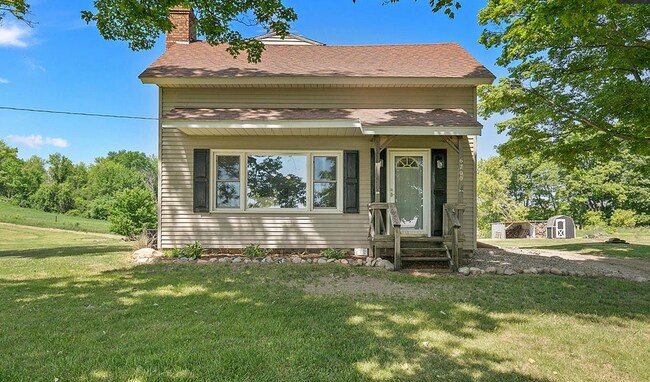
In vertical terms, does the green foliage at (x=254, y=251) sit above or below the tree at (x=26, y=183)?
below

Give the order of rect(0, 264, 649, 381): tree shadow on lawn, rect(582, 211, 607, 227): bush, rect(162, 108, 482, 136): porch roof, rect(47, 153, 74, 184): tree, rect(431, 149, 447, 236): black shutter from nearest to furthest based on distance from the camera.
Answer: rect(0, 264, 649, 381): tree shadow on lawn < rect(162, 108, 482, 136): porch roof < rect(431, 149, 447, 236): black shutter < rect(582, 211, 607, 227): bush < rect(47, 153, 74, 184): tree

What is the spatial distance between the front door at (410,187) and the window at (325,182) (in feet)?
4.44

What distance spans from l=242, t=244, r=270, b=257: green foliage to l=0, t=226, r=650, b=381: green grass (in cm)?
216

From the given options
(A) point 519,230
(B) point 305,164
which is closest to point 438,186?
(B) point 305,164

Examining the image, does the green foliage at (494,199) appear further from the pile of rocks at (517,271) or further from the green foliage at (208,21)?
the green foliage at (208,21)

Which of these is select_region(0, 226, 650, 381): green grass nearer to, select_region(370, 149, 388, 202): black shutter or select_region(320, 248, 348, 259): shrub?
select_region(320, 248, 348, 259): shrub

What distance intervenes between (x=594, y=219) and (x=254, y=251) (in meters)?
33.2

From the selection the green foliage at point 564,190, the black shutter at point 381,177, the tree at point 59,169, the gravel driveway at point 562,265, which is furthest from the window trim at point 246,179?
the tree at point 59,169

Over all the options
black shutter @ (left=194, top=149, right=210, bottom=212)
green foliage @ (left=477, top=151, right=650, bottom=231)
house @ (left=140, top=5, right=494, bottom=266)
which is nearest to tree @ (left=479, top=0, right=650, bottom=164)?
house @ (left=140, top=5, right=494, bottom=266)

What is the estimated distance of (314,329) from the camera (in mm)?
3730

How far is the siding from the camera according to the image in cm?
876

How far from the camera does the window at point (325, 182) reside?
8867mm

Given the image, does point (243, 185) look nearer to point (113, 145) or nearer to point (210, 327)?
point (210, 327)

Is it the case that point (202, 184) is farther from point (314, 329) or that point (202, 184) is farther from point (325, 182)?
point (314, 329)
